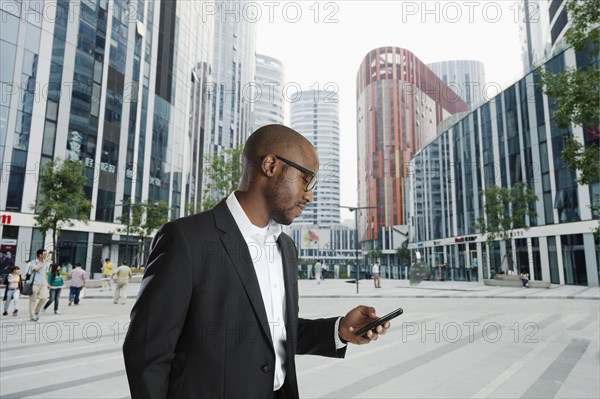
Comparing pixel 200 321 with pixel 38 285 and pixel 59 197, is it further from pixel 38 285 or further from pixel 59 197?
pixel 59 197

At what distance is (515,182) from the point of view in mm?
36438

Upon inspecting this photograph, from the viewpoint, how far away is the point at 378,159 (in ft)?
370

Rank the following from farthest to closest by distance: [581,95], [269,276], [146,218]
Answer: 1. [146,218]
2. [581,95]
3. [269,276]

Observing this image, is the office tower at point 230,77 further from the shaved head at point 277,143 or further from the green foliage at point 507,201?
the shaved head at point 277,143

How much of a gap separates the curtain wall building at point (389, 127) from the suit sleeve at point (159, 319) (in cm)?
10445

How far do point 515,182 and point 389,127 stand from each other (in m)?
76.9

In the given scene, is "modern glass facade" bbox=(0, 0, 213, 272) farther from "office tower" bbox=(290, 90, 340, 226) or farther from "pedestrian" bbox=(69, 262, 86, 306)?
"office tower" bbox=(290, 90, 340, 226)

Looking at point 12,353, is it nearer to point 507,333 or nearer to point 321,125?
point 507,333

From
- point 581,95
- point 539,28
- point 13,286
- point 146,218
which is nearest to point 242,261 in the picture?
point 581,95

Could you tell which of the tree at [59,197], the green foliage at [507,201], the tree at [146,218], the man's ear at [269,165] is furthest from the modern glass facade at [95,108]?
the green foliage at [507,201]

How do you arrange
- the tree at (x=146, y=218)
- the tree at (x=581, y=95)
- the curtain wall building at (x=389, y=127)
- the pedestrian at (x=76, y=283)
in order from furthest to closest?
the curtain wall building at (x=389, y=127)
the tree at (x=146, y=218)
the pedestrian at (x=76, y=283)
the tree at (x=581, y=95)

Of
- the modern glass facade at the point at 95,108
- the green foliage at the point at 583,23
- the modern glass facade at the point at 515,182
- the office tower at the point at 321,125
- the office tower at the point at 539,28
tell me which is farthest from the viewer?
the office tower at the point at 321,125

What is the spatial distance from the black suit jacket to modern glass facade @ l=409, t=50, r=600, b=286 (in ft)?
77.1

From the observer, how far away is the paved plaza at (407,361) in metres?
5.05
